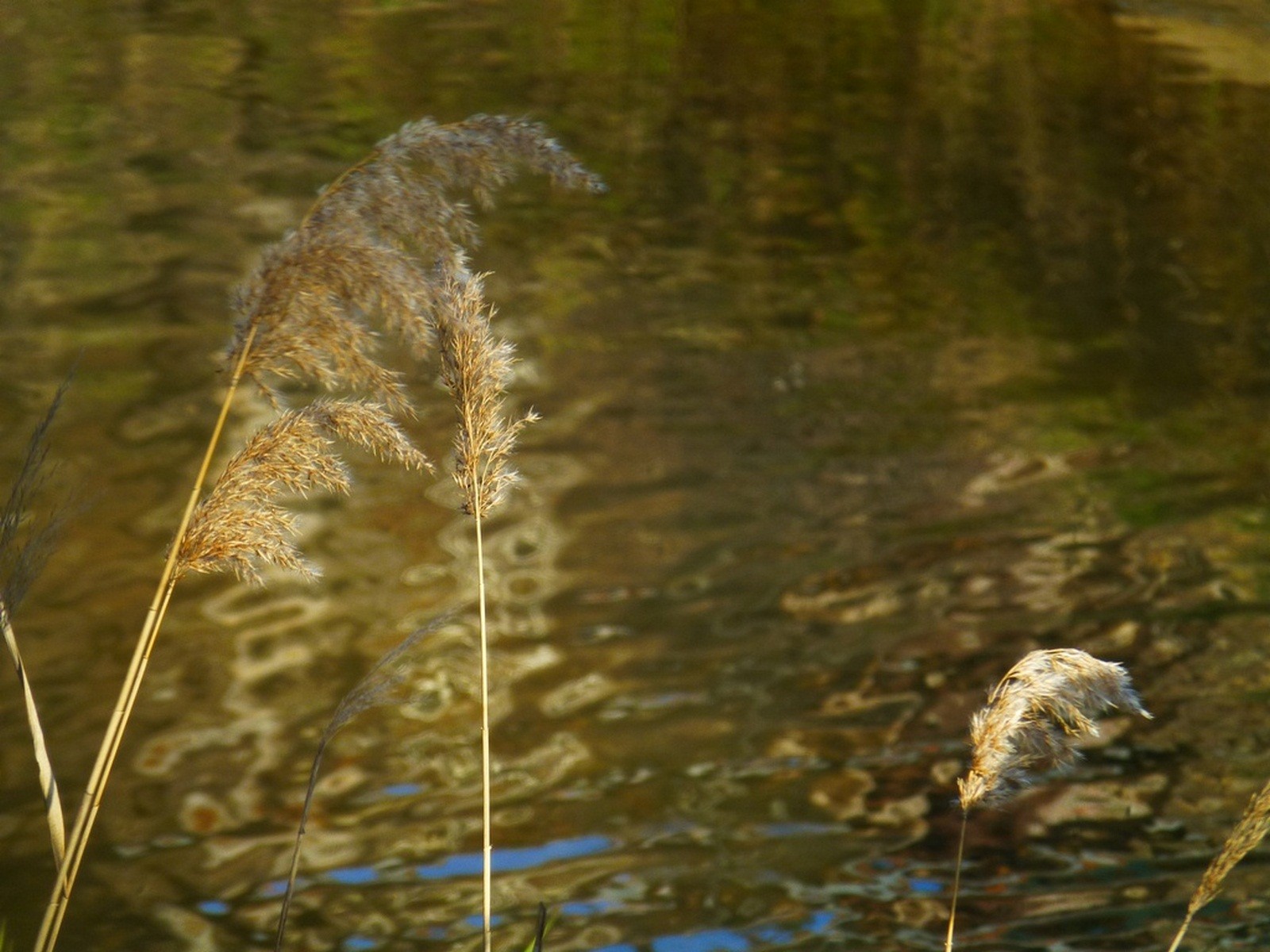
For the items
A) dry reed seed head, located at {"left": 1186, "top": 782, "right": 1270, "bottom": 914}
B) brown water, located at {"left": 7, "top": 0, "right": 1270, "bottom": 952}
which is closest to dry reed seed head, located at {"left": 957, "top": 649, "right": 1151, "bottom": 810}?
dry reed seed head, located at {"left": 1186, "top": 782, "right": 1270, "bottom": 914}

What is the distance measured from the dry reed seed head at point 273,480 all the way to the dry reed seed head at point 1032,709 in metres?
0.57

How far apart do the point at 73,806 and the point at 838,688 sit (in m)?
1.57

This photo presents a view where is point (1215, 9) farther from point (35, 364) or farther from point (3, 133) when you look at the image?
point (35, 364)

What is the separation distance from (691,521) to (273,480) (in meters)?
2.64

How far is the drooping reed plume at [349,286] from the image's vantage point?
1.32 meters

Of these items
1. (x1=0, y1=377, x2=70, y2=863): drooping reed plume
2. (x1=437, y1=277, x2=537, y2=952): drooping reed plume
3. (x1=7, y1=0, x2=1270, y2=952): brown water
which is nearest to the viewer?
(x1=0, y1=377, x2=70, y2=863): drooping reed plume

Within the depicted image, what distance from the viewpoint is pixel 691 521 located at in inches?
155

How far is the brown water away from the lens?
2.65 metres

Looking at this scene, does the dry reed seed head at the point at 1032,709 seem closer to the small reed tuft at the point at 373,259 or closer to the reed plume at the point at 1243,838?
the reed plume at the point at 1243,838

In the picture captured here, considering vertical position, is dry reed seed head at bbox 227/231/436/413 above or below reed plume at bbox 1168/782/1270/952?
above

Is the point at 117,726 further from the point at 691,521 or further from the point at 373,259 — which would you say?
the point at 691,521

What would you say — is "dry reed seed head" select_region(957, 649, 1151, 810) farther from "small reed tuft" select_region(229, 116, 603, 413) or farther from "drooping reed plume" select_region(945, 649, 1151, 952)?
"small reed tuft" select_region(229, 116, 603, 413)

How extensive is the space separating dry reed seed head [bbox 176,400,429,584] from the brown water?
0.22m

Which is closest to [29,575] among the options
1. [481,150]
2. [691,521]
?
[481,150]
